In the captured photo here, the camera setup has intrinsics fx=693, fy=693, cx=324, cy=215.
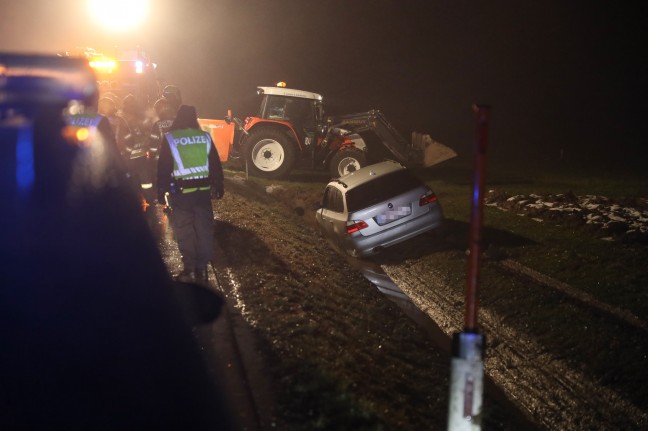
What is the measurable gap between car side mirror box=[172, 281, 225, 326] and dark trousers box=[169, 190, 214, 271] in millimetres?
300

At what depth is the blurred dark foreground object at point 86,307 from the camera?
4.47 metres

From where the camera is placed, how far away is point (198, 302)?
694 cm

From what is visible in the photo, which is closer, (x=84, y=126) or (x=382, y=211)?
(x=84, y=126)

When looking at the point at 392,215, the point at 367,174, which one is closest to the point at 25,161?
the point at 367,174

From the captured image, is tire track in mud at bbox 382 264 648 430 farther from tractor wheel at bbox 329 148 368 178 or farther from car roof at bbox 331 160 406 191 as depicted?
tractor wheel at bbox 329 148 368 178

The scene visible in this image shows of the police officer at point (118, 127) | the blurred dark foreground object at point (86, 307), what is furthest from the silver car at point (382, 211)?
the police officer at point (118, 127)

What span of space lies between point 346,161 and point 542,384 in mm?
12646

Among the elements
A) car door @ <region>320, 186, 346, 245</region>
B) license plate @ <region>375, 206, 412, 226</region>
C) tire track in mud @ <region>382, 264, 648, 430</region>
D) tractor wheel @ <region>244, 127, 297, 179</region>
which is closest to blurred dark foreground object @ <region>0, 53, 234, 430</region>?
tire track in mud @ <region>382, 264, 648, 430</region>

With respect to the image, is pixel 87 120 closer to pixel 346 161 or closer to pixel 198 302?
pixel 198 302

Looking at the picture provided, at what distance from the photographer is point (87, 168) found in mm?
9805

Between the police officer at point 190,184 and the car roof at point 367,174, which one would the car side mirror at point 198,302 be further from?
the car roof at point 367,174

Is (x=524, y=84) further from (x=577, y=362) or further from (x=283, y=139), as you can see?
(x=577, y=362)

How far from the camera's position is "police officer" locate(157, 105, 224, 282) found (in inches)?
293

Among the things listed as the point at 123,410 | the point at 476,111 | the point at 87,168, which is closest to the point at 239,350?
the point at 123,410
